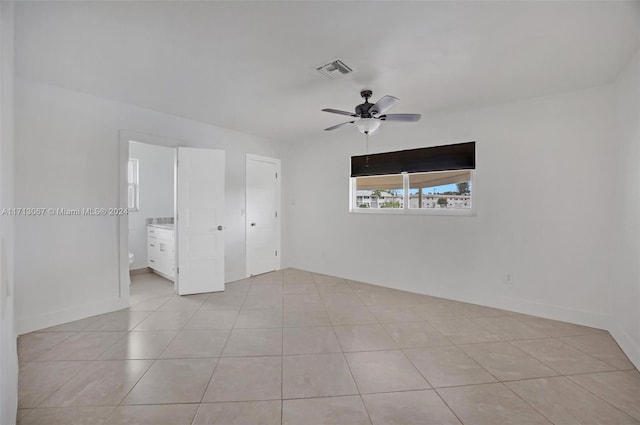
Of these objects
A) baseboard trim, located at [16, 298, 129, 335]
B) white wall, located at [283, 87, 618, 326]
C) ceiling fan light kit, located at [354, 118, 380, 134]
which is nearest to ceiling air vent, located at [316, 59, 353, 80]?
ceiling fan light kit, located at [354, 118, 380, 134]

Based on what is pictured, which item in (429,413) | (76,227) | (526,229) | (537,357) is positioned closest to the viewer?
(429,413)

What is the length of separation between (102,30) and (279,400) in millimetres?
2918

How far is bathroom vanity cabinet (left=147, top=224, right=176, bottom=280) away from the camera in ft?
15.1

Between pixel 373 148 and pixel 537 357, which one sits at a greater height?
pixel 373 148

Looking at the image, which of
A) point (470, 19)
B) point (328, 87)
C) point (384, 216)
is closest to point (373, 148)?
point (384, 216)

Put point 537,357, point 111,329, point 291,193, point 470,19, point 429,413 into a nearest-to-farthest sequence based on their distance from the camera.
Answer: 1. point 429,413
2. point 470,19
3. point 537,357
4. point 111,329
5. point 291,193

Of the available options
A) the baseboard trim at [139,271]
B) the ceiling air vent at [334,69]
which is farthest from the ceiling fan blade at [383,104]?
the baseboard trim at [139,271]

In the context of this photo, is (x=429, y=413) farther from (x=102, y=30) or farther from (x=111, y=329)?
(x=102, y=30)

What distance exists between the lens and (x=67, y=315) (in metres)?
3.07

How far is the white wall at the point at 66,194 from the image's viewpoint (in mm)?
2828

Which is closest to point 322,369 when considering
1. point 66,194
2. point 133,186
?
point 66,194

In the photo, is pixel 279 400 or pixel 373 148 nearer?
pixel 279 400

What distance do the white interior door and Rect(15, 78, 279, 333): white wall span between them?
174 cm

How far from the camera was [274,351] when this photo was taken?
2.46 meters
